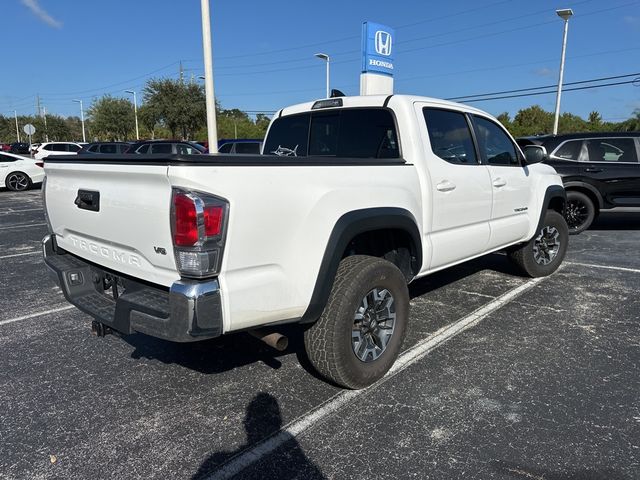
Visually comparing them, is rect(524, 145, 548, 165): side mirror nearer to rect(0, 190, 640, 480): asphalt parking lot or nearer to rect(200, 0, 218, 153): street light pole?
rect(0, 190, 640, 480): asphalt parking lot

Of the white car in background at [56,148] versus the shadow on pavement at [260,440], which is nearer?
the shadow on pavement at [260,440]

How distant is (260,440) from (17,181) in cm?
1834

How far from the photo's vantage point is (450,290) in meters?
5.30

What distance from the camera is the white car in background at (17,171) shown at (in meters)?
16.9

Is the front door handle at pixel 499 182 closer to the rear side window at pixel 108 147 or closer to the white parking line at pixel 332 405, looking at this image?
the white parking line at pixel 332 405

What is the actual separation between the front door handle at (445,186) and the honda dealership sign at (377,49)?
7.99 meters

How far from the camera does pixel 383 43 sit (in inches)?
456

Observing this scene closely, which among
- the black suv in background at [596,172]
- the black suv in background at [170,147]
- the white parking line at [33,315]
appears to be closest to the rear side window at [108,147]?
→ the black suv in background at [170,147]

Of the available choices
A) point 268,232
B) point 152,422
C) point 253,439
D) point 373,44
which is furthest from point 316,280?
point 373,44

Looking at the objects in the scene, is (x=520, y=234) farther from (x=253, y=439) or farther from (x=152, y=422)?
(x=152, y=422)

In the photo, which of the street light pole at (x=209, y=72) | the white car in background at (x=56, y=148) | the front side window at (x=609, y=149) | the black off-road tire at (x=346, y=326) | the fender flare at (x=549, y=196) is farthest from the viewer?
the white car in background at (x=56, y=148)

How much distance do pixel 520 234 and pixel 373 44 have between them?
7717 mm

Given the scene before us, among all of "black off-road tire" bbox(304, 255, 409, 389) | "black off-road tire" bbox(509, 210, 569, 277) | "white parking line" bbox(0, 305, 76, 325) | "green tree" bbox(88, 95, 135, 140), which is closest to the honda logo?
"black off-road tire" bbox(509, 210, 569, 277)

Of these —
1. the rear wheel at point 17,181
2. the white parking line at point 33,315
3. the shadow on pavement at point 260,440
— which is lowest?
the white parking line at point 33,315
